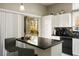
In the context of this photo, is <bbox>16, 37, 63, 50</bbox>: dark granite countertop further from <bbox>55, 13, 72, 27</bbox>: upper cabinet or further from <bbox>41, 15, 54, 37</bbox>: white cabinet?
<bbox>55, 13, 72, 27</bbox>: upper cabinet

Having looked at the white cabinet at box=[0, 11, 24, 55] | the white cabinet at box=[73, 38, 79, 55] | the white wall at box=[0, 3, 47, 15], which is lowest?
the white cabinet at box=[73, 38, 79, 55]

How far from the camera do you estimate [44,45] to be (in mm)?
1230

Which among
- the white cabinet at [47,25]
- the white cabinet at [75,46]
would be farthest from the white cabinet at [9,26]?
the white cabinet at [75,46]

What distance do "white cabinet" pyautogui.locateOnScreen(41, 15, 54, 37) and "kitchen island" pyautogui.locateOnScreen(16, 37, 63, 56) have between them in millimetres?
84

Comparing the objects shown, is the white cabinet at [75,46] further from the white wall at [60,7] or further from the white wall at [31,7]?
the white wall at [31,7]

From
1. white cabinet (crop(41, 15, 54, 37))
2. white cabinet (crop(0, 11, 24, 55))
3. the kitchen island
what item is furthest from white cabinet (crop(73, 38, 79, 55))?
white cabinet (crop(0, 11, 24, 55))

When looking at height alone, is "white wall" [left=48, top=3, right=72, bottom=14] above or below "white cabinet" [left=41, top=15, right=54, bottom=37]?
above

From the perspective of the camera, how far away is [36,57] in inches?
46.6

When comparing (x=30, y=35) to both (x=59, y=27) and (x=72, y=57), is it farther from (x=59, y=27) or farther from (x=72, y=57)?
(x=72, y=57)

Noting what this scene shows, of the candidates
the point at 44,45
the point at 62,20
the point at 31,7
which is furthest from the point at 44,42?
the point at 31,7

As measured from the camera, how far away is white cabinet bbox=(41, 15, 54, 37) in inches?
49.2

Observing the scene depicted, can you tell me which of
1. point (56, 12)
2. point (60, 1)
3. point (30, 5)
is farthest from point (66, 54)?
point (30, 5)

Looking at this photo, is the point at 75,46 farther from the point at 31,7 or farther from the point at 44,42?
the point at 31,7

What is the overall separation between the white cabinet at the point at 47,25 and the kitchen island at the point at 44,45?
0.08 m
